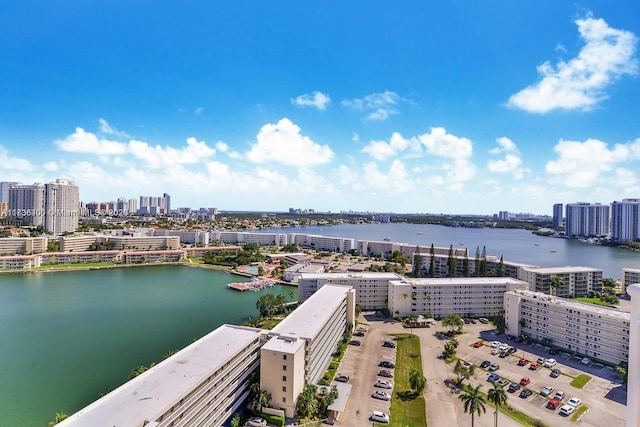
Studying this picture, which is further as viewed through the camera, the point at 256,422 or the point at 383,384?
the point at 383,384

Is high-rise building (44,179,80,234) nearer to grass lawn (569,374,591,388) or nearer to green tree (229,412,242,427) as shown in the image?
green tree (229,412,242,427)

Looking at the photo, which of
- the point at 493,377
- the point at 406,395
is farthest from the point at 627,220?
the point at 406,395

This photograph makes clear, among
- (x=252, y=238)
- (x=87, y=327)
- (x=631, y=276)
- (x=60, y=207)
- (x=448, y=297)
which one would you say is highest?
(x=60, y=207)

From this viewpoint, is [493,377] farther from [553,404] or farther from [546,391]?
[553,404]

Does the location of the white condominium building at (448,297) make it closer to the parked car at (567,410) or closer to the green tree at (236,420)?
the parked car at (567,410)

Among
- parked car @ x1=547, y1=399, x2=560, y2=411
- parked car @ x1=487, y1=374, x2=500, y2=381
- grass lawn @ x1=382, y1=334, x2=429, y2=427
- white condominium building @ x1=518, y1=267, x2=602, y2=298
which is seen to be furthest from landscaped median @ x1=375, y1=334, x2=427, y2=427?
white condominium building @ x1=518, y1=267, x2=602, y2=298

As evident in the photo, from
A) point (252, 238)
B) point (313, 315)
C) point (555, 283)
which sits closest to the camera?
point (313, 315)
